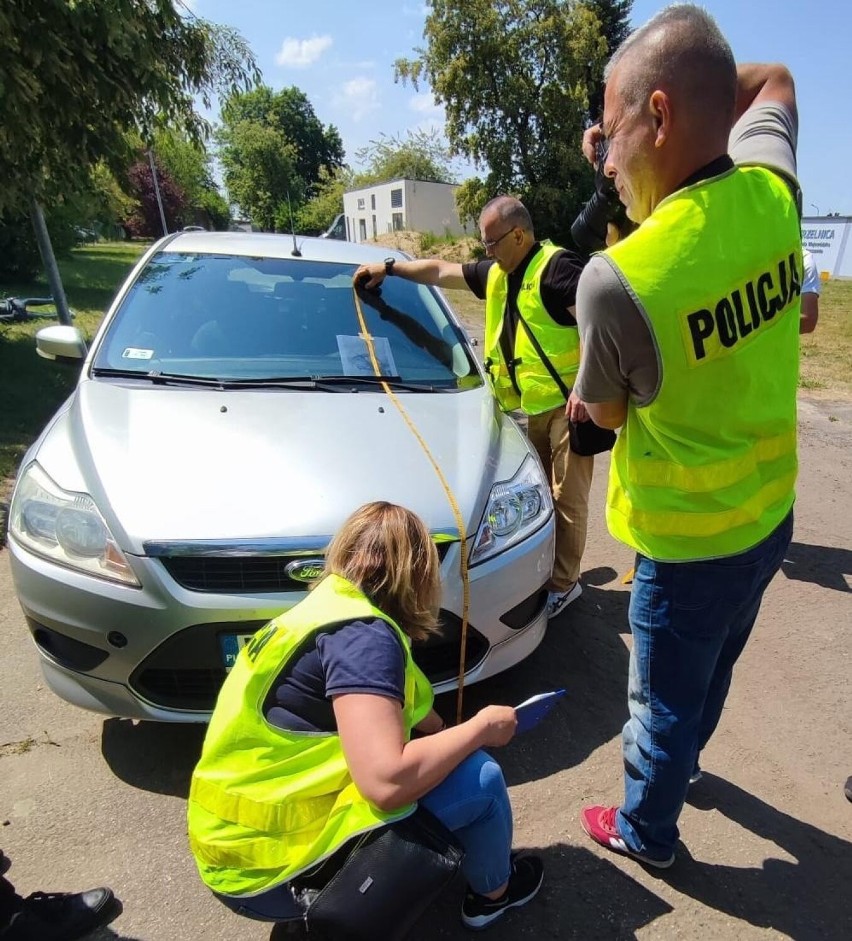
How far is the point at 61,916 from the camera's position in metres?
1.82

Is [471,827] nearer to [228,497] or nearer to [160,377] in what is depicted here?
[228,497]

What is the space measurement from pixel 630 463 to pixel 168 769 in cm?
188

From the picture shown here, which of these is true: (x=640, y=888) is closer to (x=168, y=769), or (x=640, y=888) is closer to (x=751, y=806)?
(x=751, y=806)

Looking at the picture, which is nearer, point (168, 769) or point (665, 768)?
point (665, 768)

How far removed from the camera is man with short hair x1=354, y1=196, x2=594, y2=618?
10.1 ft

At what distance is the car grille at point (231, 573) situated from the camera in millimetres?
2121

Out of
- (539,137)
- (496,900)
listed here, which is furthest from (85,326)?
(539,137)

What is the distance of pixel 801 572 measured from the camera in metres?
4.14

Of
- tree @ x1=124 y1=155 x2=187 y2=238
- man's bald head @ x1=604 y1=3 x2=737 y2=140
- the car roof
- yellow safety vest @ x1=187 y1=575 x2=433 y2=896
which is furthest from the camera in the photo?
tree @ x1=124 y1=155 x2=187 y2=238

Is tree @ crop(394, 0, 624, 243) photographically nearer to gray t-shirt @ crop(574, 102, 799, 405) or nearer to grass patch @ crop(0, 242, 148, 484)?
grass patch @ crop(0, 242, 148, 484)

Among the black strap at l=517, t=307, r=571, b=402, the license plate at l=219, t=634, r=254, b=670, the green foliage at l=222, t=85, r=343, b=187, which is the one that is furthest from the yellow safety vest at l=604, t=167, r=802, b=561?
the green foliage at l=222, t=85, r=343, b=187

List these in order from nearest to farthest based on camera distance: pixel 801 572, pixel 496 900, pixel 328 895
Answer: pixel 328 895
pixel 496 900
pixel 801 572

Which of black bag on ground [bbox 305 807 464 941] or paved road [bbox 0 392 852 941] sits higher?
black bag on ground [bbox 305 807 464 941]

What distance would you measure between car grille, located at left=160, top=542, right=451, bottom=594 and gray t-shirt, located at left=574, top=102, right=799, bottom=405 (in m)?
1.04
